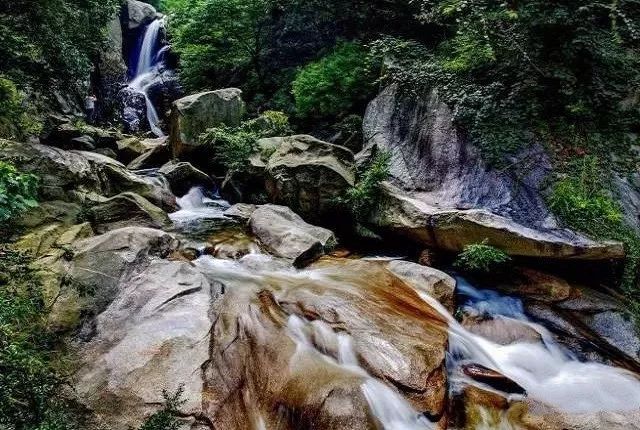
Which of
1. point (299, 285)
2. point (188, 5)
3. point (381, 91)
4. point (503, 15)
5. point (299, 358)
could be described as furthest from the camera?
point (188, 5)

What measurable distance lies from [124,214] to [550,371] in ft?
24.4

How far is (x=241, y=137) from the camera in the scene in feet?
37.3

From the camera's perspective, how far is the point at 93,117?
59.3 feet

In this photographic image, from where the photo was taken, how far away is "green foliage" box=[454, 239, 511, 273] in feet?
23.0

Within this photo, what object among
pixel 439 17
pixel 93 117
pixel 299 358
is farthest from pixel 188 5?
pixel 299 358

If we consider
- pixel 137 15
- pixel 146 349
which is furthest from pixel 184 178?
pixel 137 15

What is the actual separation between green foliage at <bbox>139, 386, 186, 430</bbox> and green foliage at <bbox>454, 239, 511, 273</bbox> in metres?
4.85

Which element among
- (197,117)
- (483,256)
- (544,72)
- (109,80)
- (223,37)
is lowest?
(483,256)

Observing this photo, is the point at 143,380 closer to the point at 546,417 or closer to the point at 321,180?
the point at 546,417

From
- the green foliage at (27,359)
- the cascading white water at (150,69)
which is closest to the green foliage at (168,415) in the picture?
the green foliage at (27,359)

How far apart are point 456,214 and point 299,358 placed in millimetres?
3938

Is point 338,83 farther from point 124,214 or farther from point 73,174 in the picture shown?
point 73,174

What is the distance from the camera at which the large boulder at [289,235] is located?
777 centimetres

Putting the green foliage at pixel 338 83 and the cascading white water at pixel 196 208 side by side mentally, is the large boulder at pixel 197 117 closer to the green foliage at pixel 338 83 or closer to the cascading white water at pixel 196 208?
the cascading white water at pixel 196 208
